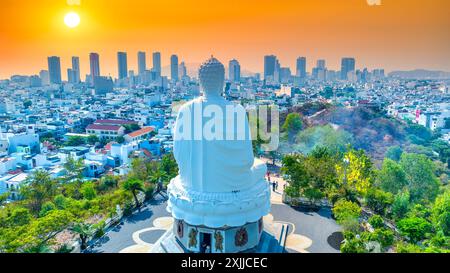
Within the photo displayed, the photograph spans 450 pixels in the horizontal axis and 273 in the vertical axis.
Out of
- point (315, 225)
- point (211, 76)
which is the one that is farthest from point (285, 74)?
point (211, 76)

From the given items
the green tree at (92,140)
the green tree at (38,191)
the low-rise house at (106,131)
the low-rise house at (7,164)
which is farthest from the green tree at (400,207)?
the low-rise house at (106,131)

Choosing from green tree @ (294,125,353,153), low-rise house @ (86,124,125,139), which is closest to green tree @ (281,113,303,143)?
green tree @ (294,125,353,153)

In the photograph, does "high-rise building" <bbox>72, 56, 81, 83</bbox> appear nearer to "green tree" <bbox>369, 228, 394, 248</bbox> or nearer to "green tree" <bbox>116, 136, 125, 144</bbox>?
"green tree" <bbox>116, 136, 125, 144</bbox>

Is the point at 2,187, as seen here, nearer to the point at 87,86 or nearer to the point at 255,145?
the point at 255,145
